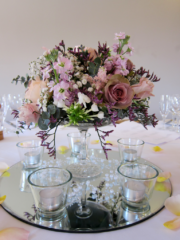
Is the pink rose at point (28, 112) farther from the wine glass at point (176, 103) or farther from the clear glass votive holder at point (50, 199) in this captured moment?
the wine glass at point (176, 103)

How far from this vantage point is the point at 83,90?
620 mm

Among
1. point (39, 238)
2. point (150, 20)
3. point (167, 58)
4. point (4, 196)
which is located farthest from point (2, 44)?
point (39, 238)

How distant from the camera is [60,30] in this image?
10.6 feet

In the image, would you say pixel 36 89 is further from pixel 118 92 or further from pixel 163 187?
pixel 163 187

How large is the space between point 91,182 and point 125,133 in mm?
847

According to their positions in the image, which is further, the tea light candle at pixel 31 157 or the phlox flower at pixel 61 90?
the tea light candle at pixel 31 157

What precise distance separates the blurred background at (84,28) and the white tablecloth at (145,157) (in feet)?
6.99

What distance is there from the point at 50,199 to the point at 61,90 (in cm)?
32

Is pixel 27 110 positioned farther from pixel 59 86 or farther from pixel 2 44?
pixel 2 44

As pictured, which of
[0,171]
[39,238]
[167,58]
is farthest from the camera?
[167,58]

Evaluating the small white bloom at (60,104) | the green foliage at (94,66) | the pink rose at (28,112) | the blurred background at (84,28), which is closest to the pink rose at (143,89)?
the green foliage at (94,66)

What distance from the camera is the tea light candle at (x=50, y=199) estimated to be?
482 millimetres

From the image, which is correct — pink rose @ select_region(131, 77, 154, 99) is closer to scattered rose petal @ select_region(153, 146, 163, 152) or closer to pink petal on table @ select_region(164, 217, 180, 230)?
pink petal on table @ select_region(164, 217, 180, 230)

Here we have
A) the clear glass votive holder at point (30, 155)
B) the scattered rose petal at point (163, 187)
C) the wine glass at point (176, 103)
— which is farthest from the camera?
the wine glass at point (176, 103)
